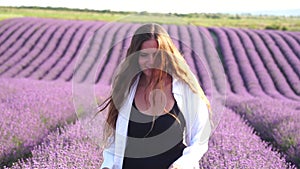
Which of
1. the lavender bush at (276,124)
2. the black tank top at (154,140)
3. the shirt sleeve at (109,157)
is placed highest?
the black tank top at (154,140)

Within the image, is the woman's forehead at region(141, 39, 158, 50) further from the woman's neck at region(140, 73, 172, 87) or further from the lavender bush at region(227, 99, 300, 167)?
the lavender bush at region(227, 99, 300, 167)

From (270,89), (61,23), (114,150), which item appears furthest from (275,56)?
(114,150)

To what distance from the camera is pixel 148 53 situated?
2.15 metres

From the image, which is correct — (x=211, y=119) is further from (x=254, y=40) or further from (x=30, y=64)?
(x=254, y=40)

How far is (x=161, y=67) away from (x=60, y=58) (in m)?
13.9

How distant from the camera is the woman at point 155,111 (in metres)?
2.16

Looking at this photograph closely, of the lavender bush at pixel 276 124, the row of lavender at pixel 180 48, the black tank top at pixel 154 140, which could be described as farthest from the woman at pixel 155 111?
the row of lavender at pixel 180 48

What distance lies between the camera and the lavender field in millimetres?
3233

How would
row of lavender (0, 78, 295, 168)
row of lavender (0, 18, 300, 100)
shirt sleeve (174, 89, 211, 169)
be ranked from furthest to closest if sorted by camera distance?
row of lavender (0, 18, 300, 100), row of lavender (0, 78, 295, 168), shirt sleeve (174, 89, 211, 169)

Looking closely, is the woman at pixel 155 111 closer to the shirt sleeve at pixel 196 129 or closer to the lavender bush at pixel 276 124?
the shirt sleeve at pixel 196 129

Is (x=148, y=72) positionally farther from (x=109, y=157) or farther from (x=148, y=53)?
(x=109, y=157)

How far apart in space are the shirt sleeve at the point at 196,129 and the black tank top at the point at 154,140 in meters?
0.08

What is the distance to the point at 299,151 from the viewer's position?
450 centimetres

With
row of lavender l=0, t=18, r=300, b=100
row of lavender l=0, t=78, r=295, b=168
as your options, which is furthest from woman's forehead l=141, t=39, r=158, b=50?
row of lavender l=0, t=18, r=300, b=100
